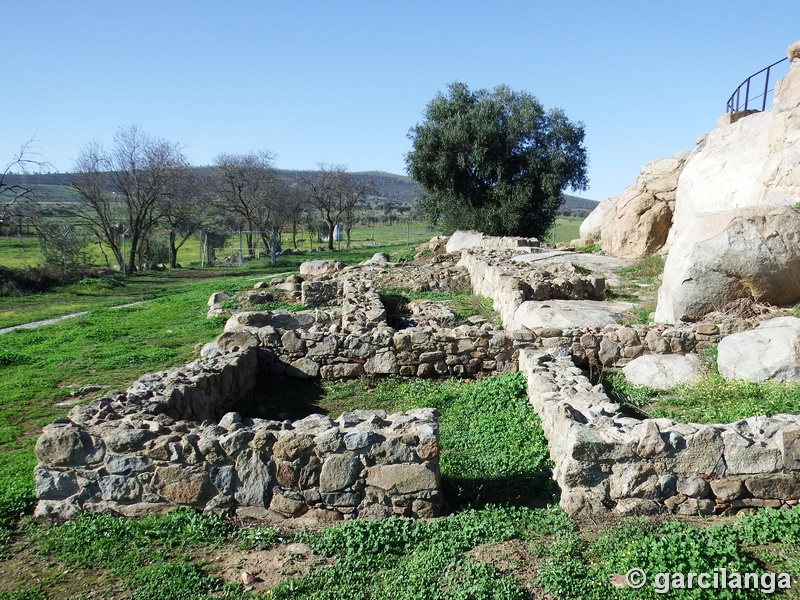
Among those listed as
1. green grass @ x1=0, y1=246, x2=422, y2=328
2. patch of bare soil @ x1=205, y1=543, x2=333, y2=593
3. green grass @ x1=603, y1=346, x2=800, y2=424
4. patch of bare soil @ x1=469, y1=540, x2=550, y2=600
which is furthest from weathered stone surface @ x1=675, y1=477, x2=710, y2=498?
green grass @ x1=0, y1=246, x2=422, y2=328

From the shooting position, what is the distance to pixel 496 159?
31.0 metres

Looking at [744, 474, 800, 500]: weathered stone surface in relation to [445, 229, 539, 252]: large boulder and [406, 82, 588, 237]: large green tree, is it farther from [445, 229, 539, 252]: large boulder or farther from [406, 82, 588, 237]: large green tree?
[406, 82, 588, 237]: large green tree

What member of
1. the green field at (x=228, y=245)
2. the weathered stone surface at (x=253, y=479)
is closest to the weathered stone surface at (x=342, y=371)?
the weathered stone surface at (x=253, y=479)

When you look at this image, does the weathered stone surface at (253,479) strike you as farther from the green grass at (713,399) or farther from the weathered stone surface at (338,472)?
the green grass at (713,399)

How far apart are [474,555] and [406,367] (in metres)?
4.88

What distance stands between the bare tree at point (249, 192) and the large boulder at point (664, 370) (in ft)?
103

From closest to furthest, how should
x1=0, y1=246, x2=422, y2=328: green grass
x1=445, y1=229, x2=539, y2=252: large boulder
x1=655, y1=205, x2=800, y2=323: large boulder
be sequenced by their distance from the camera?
x1=655, y1=205, x2=800, y2=323: large boulder < x1=0, y1=246, x2=422, y2=328: green grass < x1=445, y1=229, x2=539, y2=252: large boulder

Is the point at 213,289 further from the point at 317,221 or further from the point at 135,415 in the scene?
the point at 317,221

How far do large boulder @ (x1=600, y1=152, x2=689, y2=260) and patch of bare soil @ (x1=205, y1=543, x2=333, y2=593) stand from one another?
16.8m

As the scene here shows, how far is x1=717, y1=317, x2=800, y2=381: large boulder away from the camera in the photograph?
753 cm

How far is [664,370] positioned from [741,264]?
3114mm

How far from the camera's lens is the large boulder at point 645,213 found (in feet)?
63.7

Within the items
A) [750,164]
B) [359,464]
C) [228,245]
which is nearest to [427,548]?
[359,464]

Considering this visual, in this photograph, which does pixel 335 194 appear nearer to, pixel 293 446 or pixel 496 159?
pixel 496 159
